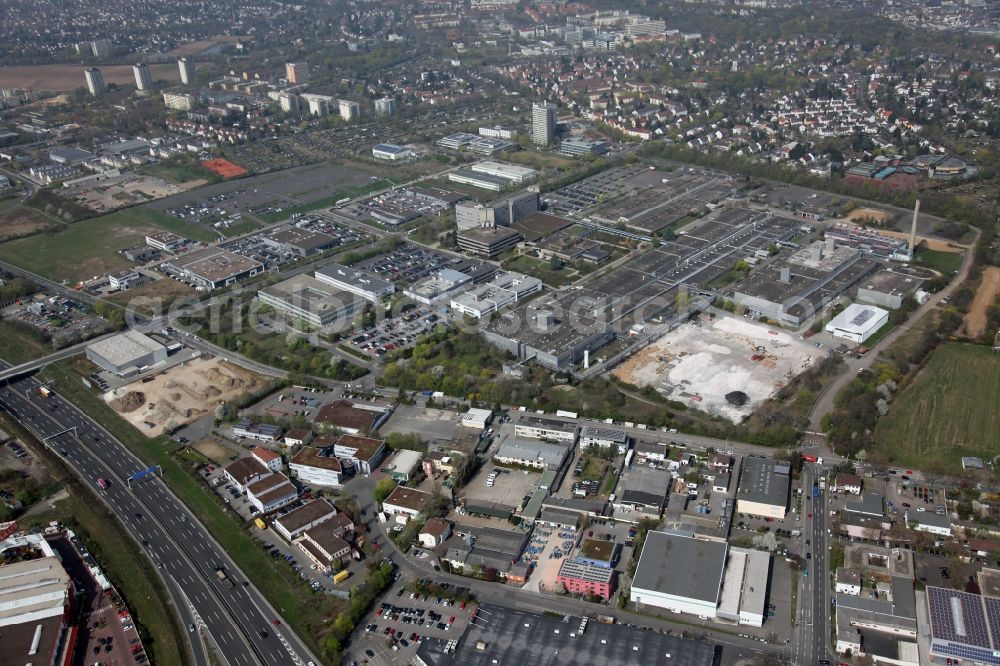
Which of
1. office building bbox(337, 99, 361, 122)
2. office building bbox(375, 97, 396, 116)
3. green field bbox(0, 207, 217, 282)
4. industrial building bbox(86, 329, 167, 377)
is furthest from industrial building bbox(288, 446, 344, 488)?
office building bbox(375, 97, 396, 116)

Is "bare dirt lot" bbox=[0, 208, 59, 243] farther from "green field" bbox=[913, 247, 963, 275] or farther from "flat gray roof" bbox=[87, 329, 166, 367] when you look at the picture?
"green field" bbox=[913, 247, 963, 275]

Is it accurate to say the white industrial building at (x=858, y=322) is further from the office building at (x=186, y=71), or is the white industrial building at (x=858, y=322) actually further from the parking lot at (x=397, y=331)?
the office building at (x=186, y=71)

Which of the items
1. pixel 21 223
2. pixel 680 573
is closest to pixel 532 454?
pixel 680 573

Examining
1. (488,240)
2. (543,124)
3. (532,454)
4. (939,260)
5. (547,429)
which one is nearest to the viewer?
(532,454)

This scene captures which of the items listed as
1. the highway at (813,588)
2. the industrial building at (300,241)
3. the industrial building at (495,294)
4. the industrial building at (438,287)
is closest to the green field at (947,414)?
the highway at (813,588)

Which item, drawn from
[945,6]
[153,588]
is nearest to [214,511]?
[153,588]

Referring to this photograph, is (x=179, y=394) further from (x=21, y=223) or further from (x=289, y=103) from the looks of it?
(x=289, y=103)
